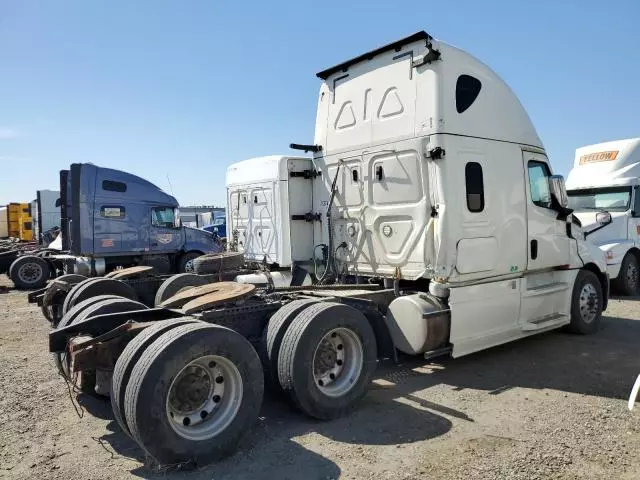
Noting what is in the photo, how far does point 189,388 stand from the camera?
3818 millimetres

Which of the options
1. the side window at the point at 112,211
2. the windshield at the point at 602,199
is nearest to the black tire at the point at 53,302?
the side window at the point at 112,211

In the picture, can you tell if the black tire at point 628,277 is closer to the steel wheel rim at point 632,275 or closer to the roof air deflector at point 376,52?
the steel wheel rim at point 632,275

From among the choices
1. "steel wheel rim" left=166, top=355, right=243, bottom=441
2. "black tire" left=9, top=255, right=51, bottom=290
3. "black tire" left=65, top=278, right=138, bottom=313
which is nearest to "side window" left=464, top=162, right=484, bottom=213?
"steel wheel rim" left=166, top=355, right=243, bottom=441

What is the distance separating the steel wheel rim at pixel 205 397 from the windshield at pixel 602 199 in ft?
34.9

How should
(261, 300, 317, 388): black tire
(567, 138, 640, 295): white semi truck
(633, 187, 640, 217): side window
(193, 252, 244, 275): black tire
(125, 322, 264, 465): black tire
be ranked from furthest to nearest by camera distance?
(633, 187, 640, 217): side window < (567, 138, 640, 295): white semi truck < (193, 252, 244, 275): black tire < (261, 300, 317, 388): black tire < (125, 322, 264, 465): black tire

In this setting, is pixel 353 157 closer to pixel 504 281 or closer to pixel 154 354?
pixel 504 281

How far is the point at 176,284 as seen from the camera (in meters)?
7.33

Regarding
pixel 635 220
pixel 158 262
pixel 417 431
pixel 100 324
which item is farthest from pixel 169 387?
pixel 158 262

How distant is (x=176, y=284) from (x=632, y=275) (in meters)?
10.7

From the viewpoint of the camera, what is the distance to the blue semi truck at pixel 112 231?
13.9 metres

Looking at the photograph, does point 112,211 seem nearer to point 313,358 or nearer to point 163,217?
point 163,217

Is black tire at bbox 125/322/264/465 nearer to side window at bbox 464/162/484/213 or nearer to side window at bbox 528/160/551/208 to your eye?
side window at bbox 464/162/484/213

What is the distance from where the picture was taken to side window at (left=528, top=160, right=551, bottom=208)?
674 cm

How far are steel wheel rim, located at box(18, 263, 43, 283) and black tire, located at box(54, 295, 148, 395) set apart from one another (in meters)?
12.8
